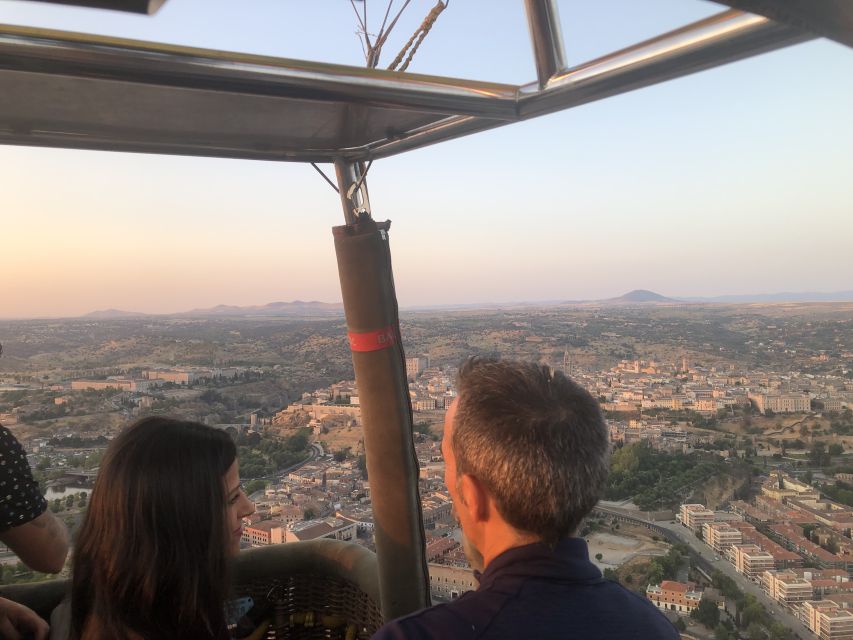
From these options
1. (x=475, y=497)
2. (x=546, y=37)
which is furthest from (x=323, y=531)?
(x=546, y=37)

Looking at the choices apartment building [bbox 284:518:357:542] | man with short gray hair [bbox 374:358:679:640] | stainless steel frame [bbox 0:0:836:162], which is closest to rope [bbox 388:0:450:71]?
stainless steel frame [bbox 0:0:836:162]

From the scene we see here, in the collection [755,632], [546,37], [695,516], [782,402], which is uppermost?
[546,37]

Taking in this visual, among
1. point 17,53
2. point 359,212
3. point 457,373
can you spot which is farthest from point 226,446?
point 17,53

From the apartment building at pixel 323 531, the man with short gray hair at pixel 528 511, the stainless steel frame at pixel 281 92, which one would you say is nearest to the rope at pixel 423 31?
the stainless steel frame at pixel 281 92

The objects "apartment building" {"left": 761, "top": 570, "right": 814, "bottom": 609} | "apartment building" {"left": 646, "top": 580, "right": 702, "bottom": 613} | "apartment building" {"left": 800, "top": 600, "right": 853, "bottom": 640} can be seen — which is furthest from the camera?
"apartment building" {"left": 646, "top": 580, "right": 702, "bottom": 613}

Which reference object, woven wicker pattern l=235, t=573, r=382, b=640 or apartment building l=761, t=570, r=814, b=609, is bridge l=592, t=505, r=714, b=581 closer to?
apartment building l=761, t=570, r=814, b=609

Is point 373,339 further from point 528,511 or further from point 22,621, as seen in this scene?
point 22,621
